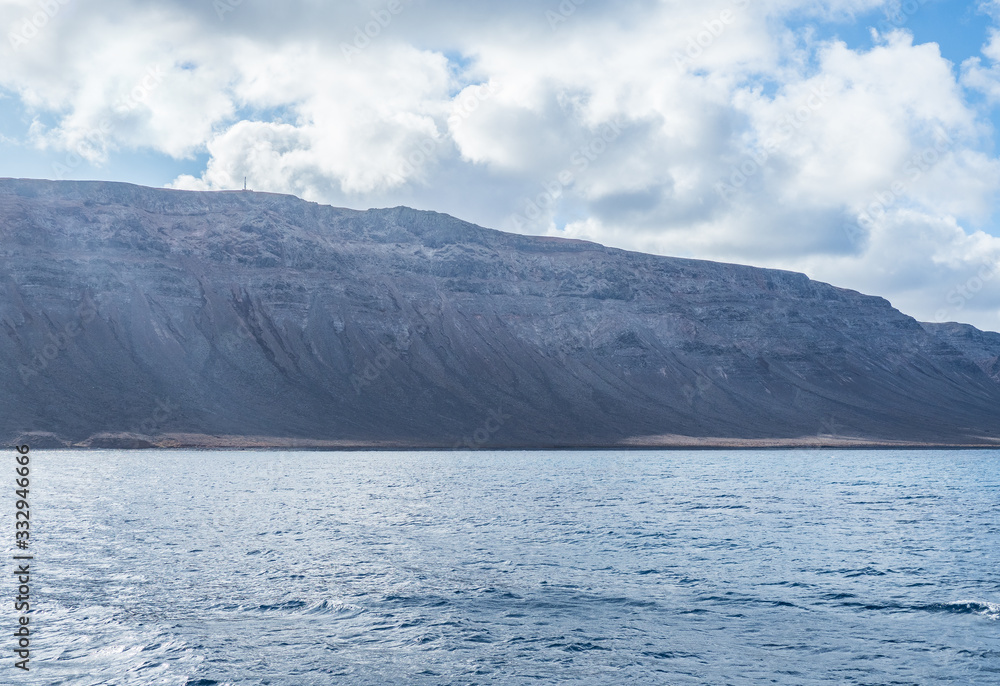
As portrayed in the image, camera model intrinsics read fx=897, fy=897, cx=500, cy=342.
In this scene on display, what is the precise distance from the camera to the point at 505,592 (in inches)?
1359

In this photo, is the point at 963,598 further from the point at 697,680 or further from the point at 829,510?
the point at 829,510

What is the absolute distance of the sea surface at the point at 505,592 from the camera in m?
24.9

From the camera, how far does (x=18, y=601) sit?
30.6 meters

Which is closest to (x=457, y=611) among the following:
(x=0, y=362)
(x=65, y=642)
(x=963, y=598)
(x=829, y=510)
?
(x=65, y=642)

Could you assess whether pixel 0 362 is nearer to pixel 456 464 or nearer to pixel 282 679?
pixel 456 464

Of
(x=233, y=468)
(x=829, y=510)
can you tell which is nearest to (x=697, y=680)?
(x=829, y=510)

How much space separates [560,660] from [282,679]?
7709 millimetres

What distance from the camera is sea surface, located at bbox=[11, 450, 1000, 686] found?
2486 centimetres

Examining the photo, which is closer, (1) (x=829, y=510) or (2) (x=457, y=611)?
(2) (x=457, y=611)

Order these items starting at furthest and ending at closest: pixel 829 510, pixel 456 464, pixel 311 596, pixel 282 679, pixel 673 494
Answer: pixel 456 464 < pixel 673 494 < pixel 829 510 < pixel 311 596 < pixel 282 679

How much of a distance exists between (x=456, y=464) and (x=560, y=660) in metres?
114

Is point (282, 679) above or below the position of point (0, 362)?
below

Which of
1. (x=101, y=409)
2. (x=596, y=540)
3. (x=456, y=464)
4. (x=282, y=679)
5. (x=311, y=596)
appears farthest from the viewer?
(x=101, y=409)

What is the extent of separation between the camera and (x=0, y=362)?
613ft
